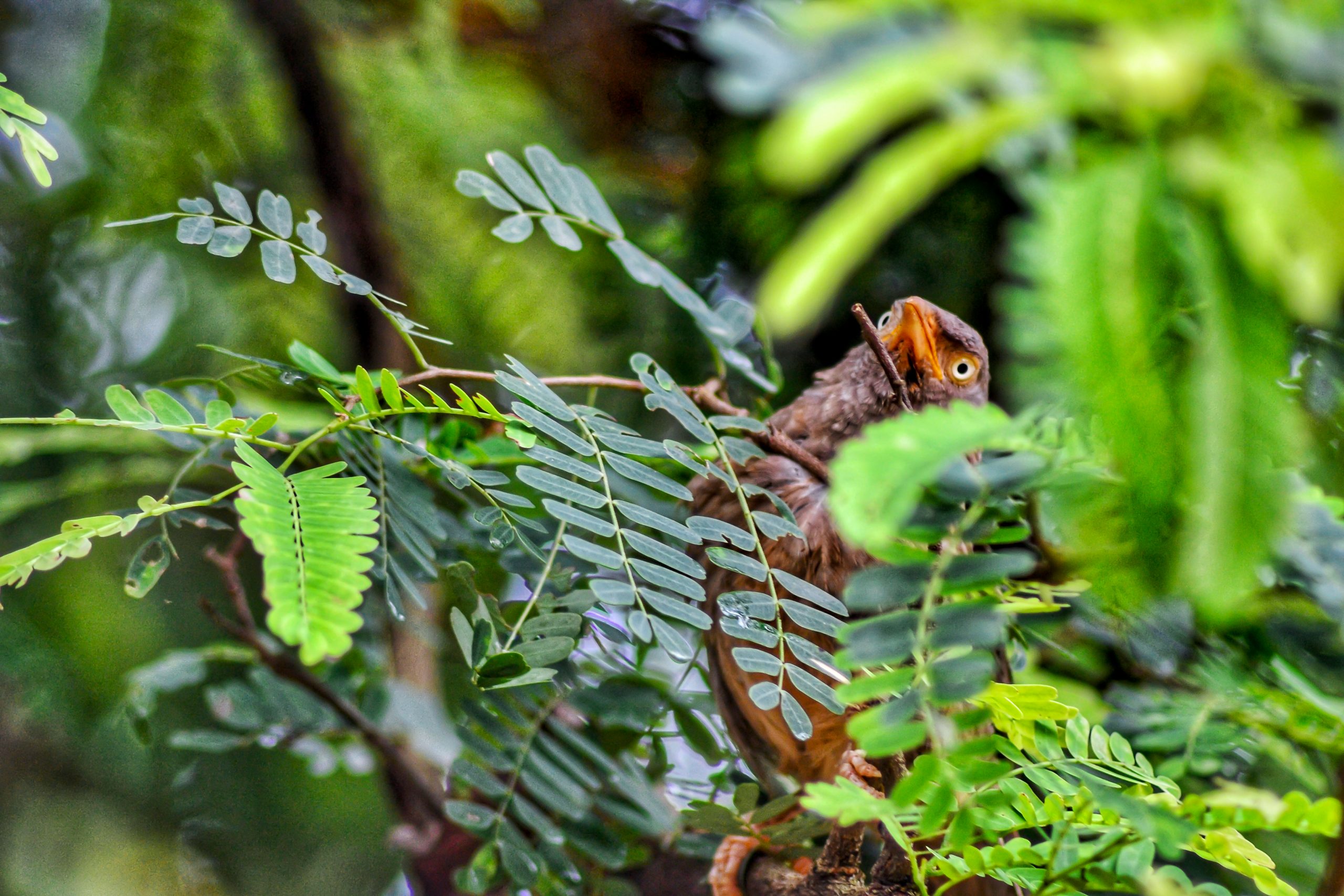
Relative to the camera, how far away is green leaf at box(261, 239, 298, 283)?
0.97m

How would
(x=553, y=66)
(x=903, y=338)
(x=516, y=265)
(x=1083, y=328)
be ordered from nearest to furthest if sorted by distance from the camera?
(x=1083, y=328)
(x=903, y=338)
(x=516, y=265)
(x=553, y=66)

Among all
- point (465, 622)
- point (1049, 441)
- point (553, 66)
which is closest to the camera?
point (1049, 441)

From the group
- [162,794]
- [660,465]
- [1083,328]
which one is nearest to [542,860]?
[660,465]

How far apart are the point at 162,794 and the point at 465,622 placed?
182cm

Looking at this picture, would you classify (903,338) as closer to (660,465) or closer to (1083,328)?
(660,465)

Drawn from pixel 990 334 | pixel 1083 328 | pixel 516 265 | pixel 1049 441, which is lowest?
pixel 516 265

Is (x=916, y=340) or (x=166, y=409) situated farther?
(x=916, y=340)

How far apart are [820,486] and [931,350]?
0.32 meters

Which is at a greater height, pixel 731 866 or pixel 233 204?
pixel 233 204

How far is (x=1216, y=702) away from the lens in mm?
1115

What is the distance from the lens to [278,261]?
38.5 inches

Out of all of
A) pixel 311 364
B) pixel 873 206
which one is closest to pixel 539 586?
pixel 311 364

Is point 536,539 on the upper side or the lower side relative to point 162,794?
upper

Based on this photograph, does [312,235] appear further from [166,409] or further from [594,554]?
[594,554]
